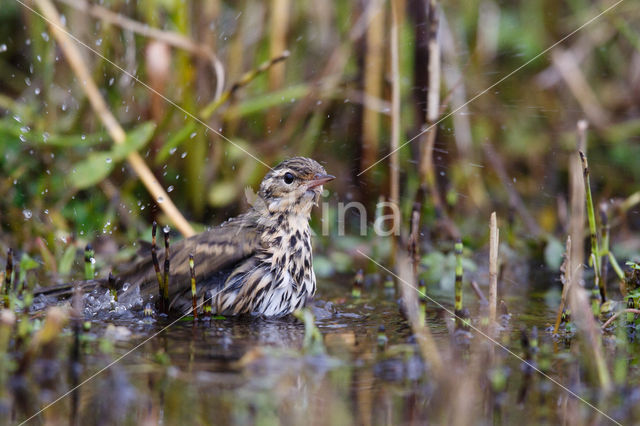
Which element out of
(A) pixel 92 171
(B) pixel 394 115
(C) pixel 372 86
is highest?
(C) pixel 372 86

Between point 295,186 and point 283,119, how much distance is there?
6.46ft

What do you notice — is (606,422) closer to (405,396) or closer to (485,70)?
(405,396)

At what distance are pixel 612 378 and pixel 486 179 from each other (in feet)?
13.4

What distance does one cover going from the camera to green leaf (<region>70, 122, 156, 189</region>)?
19.9 ft

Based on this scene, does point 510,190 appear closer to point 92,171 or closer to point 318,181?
point 318,181

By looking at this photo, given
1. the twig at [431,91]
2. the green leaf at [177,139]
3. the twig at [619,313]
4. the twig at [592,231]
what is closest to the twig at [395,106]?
the twig at [431,91]

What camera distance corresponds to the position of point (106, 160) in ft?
20.1

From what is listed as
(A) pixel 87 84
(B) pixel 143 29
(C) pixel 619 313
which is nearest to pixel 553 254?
(C) pixel 619 313

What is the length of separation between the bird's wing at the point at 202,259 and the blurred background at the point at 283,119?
90 centimetres

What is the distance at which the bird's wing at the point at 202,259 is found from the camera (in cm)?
488

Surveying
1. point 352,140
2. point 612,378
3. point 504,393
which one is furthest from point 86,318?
point 352,140

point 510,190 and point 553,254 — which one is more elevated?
point 510,190

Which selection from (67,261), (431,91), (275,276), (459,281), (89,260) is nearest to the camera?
(459,281)

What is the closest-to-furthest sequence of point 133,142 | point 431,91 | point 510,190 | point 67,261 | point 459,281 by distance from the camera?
point 459,281
point 67,261
point 431,91
point 133,142
point 510,190
